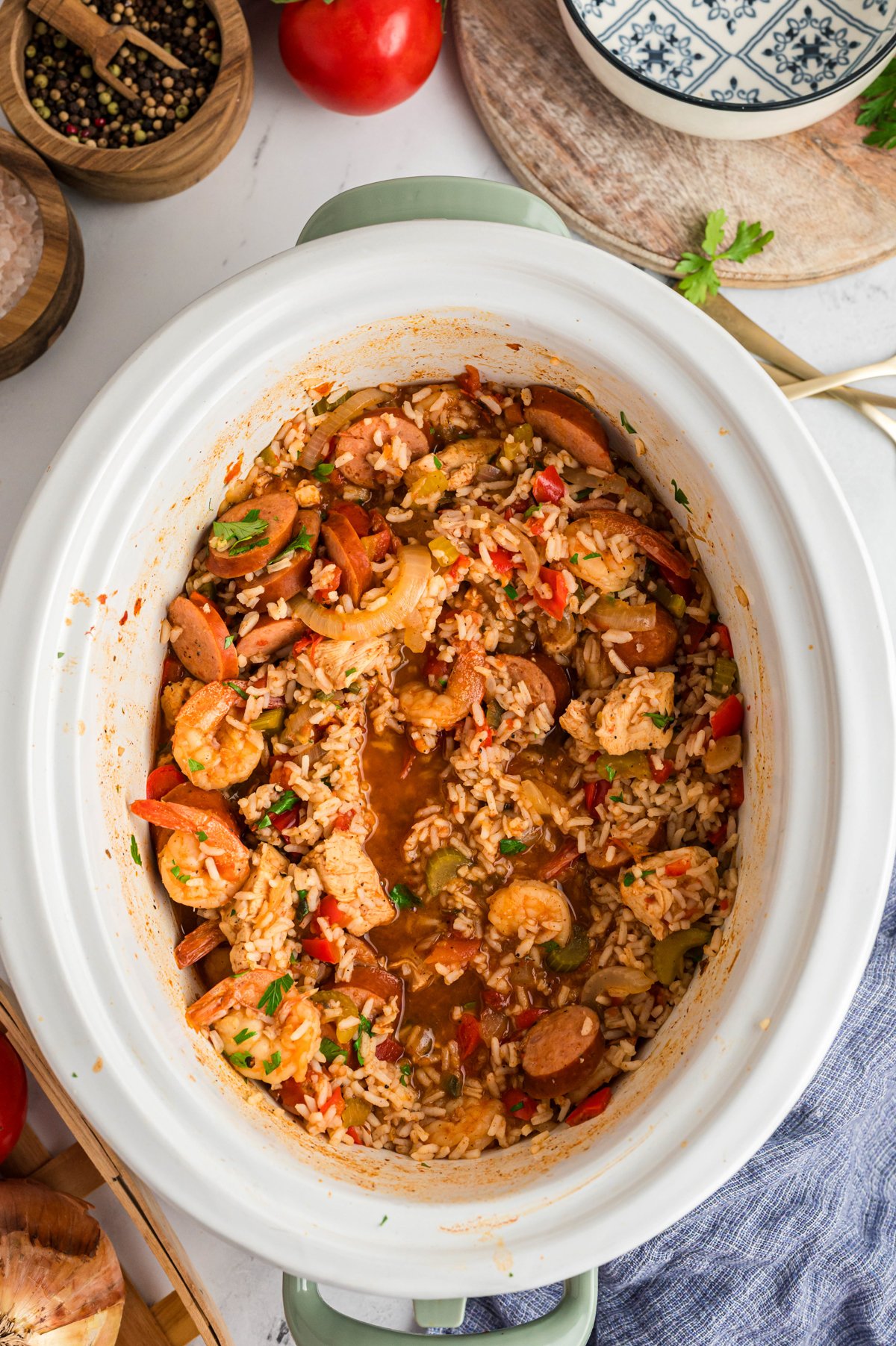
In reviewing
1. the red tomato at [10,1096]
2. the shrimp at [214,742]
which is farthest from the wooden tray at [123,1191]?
the shrimp at [214,742]

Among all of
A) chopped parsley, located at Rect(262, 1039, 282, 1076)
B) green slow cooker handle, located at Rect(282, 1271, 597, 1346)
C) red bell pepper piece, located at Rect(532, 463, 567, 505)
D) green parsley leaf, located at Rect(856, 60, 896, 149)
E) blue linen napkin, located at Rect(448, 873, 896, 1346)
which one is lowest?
blue linen napkin, located at Rect(448, 873, 896, 1346)

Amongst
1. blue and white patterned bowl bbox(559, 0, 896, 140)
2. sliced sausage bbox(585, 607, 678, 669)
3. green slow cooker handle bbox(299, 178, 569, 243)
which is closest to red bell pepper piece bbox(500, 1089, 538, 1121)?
sliced sausage bbox(585, 607, 678, 669)

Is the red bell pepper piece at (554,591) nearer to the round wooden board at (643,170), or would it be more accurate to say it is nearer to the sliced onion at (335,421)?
the sliced onion at (335,421)

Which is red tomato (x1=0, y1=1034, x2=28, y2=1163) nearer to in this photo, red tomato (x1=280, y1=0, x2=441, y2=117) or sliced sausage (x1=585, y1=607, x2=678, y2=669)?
sliced sausage (x1=585, y1=607, x2=678, y2=669)

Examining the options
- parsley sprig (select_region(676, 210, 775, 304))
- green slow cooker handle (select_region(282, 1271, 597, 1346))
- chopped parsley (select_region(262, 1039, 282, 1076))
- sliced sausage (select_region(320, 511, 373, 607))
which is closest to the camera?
green slow cooker handle (select_region(282, 1271, 597, 1346))

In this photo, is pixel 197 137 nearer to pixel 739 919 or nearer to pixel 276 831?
pixel 276 831

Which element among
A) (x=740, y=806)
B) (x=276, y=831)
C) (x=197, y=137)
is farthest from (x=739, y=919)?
(x=197, y=137)

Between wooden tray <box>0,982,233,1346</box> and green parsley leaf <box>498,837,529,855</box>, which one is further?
wooden tray <box>0,982,233,1346</box>

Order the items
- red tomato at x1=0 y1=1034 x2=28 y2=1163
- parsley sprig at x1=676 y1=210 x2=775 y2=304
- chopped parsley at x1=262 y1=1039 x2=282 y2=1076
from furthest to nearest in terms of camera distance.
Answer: parsley sprig at x1=676 y1=210 x2=775 y2=304 < red tomato at x1=0 y1=1034 x2=28 y2=1163 < chopped parsley at x1=262 y1=1039 x2=282 y2=1076
